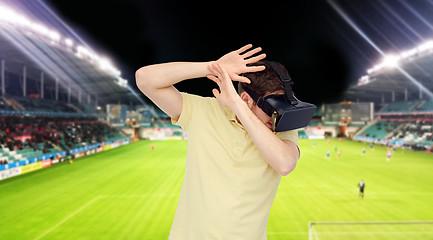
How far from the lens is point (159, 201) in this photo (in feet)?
44.4

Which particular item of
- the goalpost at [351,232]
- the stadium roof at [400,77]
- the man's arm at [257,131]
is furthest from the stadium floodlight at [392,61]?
the man's arm at [257,131]

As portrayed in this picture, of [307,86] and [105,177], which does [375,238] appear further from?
[307,86]

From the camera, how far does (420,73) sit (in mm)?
40562

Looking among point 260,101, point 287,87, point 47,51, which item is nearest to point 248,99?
point 260,101

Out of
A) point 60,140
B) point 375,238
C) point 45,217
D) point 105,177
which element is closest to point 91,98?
point 60,140

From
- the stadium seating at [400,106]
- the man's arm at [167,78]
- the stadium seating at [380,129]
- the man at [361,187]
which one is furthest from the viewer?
the stadium seating at [400,106]

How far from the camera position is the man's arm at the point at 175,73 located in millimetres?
1223

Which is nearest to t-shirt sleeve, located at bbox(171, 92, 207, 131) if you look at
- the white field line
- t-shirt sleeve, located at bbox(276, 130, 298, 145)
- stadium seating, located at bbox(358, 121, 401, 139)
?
t-shirt sleeve, located at bbox(276, 130, 298, 145)

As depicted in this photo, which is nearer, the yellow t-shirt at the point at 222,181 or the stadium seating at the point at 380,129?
the yellow t-shirt at the point at 222,181

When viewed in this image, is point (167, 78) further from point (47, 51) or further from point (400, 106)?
point (400, 106)

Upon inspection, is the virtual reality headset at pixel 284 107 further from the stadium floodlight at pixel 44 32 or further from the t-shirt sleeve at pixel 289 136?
Result: the stadium floodlight at pixel 44 32

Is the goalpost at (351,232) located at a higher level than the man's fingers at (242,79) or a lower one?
lower

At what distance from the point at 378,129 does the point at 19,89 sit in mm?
61205

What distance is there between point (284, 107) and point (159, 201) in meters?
13.4
